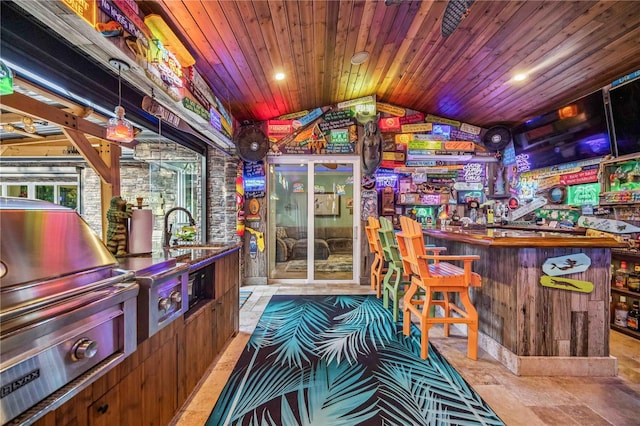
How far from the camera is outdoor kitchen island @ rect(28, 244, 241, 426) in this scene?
1.04 metres

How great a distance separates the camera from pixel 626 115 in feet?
10.3

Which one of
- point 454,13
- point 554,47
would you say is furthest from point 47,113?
point 554,47

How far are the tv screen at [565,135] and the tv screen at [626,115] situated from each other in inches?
5.4

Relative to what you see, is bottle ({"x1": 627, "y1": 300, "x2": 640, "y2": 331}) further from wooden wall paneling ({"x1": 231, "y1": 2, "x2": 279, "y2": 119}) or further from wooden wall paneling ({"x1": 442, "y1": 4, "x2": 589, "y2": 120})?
wooden wall paneling ({"x1": 231, "y1": 2, "x2": 279, "y2": 119})

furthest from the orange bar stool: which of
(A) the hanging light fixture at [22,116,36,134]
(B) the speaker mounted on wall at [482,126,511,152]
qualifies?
(A) the hanging light fixture at [22,116,36,134]

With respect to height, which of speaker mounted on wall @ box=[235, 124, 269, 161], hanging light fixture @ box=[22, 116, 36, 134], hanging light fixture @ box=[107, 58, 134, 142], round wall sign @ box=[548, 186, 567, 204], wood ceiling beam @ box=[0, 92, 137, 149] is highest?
speaker mounted on wall @ box=[235, 124, 269, 161]

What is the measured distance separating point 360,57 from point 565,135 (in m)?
3.08

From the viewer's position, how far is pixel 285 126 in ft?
16.3

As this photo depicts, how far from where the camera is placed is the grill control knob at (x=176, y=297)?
4.99 ft

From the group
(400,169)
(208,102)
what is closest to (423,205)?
(400,169)

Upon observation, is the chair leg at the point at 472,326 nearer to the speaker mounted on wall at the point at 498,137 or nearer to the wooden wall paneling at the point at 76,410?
the wooden wall paneling at the point at 76,410

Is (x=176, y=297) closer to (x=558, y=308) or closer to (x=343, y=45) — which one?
(x=558, y=308)

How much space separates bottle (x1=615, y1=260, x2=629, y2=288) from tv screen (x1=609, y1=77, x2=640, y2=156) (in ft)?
4.16

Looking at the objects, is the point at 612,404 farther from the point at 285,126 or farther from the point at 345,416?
the point at 285,126
